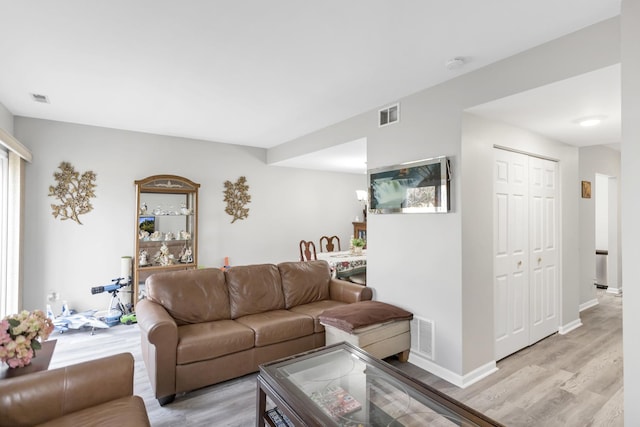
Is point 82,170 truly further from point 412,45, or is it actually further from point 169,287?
point 412,45

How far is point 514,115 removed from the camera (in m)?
2.83

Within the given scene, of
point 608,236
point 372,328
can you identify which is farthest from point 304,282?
point 608,236

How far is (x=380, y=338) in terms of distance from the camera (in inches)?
113

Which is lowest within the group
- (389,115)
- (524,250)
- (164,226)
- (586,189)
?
(524,250)

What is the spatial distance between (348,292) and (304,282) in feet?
1.72

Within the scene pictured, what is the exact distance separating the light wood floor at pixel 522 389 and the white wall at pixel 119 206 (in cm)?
109

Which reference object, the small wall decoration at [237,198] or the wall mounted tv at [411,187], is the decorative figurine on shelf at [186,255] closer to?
the small wall decoration at [237,198]

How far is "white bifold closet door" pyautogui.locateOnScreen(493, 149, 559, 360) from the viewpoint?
306cm

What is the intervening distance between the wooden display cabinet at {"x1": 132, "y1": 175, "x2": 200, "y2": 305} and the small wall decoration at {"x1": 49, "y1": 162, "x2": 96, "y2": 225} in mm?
642

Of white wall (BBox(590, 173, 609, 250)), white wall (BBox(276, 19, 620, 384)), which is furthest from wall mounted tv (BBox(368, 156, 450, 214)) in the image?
white wall (BBox(590, 173, 609, 250))

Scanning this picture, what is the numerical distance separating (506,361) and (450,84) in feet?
8.74

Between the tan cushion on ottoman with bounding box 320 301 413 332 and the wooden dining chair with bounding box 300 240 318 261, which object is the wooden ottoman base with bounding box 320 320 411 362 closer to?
the tan cushion on ottoman with bounding box 320 301 413 332

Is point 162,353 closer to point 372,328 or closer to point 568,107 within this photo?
point 372,328

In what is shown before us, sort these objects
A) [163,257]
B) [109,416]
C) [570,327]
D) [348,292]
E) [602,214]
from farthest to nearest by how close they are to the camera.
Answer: [602,214], [163,257], [570,327], [348,292], [109,416]
